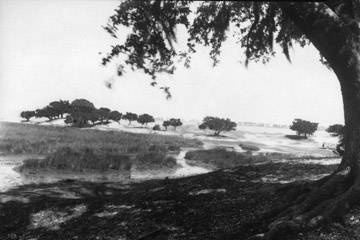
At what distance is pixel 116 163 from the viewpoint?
27.4 meters

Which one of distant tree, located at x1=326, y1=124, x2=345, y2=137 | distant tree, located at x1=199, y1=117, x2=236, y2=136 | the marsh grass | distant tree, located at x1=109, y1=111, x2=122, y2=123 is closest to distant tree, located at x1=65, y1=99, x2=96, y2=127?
distant tree, located at x1=109, y1=111, x2=122, y2=123

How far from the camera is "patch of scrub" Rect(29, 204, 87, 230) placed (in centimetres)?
1193

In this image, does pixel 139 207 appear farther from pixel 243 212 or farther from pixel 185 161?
pixel 185 161

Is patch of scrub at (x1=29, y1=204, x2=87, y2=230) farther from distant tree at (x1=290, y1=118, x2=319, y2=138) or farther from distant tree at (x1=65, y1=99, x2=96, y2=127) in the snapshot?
distant tree at (x1=290, y1=118, x2=319, y2=138)

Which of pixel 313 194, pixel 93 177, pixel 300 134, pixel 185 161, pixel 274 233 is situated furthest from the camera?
pixel 300 134

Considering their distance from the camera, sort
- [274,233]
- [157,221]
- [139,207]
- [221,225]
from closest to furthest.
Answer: [274,233] < [221,225] < [157,221] < [139,207]

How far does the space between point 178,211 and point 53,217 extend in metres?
4.40

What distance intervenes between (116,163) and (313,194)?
20.3 m

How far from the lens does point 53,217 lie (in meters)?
12.5

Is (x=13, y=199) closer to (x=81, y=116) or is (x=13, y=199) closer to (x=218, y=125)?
(x=218, y=125)

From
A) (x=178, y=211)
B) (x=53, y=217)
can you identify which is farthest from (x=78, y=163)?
(x=178, y=211)

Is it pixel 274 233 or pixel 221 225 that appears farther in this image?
pixel 221 225

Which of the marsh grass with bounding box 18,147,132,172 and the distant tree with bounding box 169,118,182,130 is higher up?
the distant tree with bounding box 169,118,182,130

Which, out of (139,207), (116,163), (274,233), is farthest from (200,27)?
(116,163)
